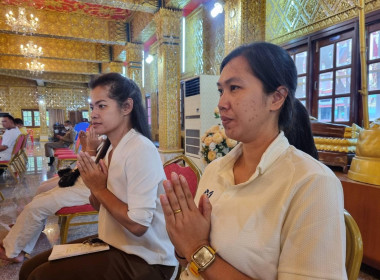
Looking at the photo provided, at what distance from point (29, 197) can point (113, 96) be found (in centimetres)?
352

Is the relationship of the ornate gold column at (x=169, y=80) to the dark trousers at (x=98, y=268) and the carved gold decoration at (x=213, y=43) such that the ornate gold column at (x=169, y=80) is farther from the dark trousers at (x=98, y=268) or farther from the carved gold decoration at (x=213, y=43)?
the dark trousers at (x=98, y=268)

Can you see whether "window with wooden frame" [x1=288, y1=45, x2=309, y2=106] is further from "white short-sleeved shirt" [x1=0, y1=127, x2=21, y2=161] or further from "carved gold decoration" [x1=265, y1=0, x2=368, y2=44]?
"white short-sleeved shirt" [x1=0, y1=127, x2=21, y2=161]

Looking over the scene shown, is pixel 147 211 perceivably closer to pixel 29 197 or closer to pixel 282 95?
pixel 282 95

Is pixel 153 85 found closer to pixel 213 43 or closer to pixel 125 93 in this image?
pixel 213 43

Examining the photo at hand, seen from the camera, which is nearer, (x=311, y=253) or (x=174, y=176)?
(x=311, y=253)

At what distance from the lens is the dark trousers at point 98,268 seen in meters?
1.06

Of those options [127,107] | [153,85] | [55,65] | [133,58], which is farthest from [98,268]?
[55,65]

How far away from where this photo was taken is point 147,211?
3.66ft

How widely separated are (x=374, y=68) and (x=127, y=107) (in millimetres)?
3001

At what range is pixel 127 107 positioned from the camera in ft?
4.49

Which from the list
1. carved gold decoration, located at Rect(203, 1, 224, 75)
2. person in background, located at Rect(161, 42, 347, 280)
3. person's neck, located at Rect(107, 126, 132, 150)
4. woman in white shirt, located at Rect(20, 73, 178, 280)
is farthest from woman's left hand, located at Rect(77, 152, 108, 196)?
carved gold decoration, located at Rect(203, 1, 224, 75)

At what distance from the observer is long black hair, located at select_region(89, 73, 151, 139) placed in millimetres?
1329

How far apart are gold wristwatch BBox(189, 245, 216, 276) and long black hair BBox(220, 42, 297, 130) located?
456 mm

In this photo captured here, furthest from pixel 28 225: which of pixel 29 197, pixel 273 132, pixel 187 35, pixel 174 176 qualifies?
pixel 187 35
